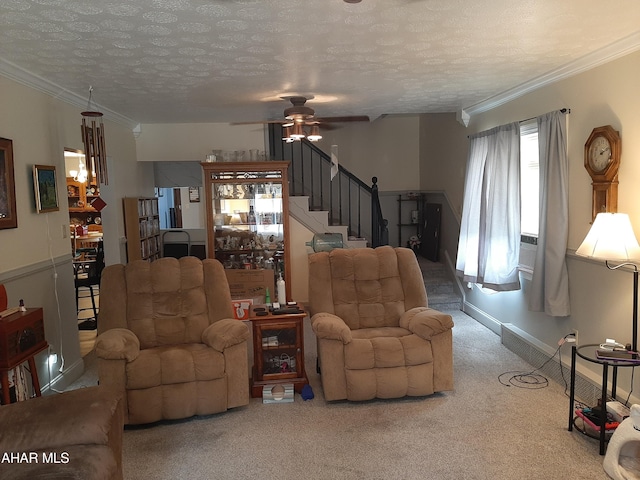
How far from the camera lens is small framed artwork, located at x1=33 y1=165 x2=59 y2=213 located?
363 cm

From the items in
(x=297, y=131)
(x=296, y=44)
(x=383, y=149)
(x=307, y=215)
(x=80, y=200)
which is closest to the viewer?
(x=296, y=44)

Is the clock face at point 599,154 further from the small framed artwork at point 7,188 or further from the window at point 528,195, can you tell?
the small framed artwork at point 7,188

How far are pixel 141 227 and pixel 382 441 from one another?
424cm

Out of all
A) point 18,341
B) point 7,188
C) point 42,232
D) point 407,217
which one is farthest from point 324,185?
point 18,341

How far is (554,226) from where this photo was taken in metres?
3.83

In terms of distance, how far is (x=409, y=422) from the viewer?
324 cm

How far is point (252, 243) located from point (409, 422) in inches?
145

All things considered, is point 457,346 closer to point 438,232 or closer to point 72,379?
point 438,232

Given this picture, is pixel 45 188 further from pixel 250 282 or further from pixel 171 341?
pixel 250 282

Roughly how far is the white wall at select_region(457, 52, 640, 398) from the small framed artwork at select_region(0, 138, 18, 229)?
4.06m

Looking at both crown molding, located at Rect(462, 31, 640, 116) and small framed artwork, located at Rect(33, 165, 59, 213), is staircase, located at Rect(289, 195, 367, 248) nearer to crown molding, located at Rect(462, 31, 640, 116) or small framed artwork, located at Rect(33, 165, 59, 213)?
crown molding, located at Rect(462, 31, 640, 116)

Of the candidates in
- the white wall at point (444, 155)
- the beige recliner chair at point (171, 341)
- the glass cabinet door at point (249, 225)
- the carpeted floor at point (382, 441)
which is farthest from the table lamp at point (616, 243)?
the glass cabinet door at point (249, 225)

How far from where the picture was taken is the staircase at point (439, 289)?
20.5 feet

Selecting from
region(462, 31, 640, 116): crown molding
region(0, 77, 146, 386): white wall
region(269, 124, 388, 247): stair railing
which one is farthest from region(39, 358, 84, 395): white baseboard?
region(462, 31, 640, 116): crown molding
